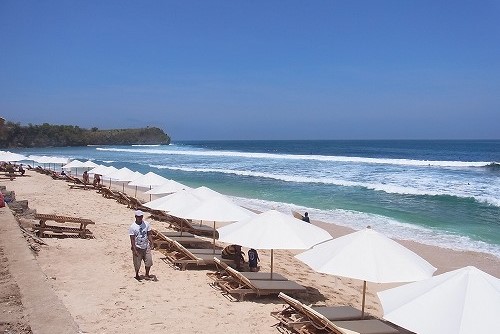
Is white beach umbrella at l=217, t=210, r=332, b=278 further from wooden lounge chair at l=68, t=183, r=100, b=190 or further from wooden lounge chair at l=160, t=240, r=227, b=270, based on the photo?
wooden lounge chair at l=68, t=183, r=100, b=190

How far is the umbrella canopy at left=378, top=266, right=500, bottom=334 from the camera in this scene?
4.64m

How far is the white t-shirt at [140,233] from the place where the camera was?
869 cm

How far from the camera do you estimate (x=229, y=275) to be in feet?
30.2

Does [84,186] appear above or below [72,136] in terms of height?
below

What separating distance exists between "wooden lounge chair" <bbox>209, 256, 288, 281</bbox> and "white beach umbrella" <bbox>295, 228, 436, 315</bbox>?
1.90m

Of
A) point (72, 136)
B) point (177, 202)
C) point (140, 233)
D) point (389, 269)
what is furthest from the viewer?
point (72, 136)

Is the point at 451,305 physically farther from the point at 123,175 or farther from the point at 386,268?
the point at 123,175

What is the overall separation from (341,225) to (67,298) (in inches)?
447

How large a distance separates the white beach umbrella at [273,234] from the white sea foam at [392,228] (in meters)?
7.45

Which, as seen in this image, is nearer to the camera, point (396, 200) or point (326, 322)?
point (326, 322)

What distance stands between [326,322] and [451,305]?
217 centimetres

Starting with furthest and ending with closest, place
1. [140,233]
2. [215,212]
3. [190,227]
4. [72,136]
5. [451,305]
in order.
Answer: [72,136], [190,227], [215,212], [140,233], [451,305]

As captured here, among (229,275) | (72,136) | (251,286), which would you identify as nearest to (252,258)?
(229,275)

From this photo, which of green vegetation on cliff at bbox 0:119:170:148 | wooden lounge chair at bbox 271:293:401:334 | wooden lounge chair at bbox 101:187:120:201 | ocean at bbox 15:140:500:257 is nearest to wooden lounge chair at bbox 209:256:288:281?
wooden lounge chair at bbox 271:293:401:334
